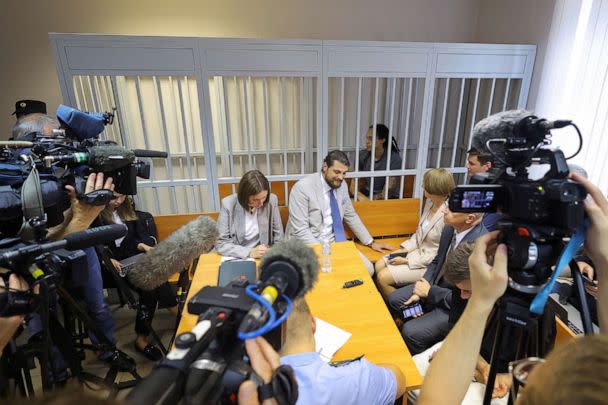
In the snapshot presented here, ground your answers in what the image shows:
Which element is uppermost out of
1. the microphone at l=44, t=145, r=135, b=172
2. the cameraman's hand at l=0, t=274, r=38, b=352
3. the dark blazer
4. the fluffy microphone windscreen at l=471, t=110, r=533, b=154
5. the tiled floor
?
the fluffy microphone windscreen at l=471, t=110, r=533, b=154

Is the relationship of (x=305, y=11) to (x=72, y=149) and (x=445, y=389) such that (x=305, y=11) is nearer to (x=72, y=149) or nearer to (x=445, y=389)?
(x=72, y=149)

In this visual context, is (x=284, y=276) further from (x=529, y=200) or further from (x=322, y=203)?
(x=322, y=203)

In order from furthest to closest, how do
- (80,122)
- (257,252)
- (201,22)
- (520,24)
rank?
(201,22) < (520,24) < (257,252) < (80,122)

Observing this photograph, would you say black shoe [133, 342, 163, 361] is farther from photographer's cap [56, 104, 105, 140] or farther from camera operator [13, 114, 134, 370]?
photographer's cap [56, 104, 105, 140]

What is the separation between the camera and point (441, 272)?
6.54 feet

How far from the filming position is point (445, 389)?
69cm

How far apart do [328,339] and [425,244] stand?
1.29 m

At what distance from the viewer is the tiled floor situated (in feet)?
6.76

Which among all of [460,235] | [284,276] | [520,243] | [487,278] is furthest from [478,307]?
[460,235]

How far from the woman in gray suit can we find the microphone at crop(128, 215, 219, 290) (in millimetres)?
456

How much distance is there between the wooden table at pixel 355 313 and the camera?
1297mm

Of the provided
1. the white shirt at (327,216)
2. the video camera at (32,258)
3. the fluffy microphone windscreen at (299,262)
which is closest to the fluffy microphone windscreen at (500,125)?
the fluffy microphone windscreen at (299,262)

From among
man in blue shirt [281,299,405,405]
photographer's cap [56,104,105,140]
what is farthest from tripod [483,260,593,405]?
photographer's cap [56,104,105,140]

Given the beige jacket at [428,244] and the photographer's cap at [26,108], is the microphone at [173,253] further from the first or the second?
the photographer's cap at [26,108]
